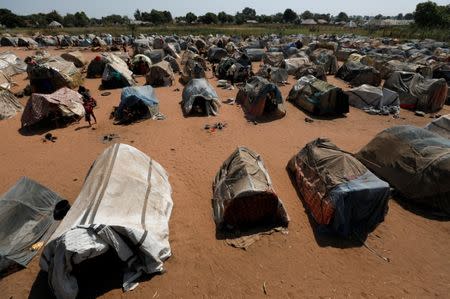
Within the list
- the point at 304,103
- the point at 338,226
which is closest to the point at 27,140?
the point at 338,226

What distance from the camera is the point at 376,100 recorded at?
67.3ft

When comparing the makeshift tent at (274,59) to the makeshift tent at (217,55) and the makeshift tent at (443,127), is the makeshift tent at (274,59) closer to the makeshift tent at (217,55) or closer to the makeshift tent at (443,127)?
the makeshift tent at (217,55)

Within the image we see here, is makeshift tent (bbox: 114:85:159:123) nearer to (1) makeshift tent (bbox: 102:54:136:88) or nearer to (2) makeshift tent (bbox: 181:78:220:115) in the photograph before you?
(2) makeshift tent (bbox: 181:78:220:115)

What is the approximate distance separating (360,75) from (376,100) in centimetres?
764

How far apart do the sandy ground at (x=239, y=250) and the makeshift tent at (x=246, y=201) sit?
0.62m

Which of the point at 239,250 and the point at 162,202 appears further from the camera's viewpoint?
the point at 162,202

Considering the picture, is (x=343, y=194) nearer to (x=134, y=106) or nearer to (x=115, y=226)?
(x=115, y=226)

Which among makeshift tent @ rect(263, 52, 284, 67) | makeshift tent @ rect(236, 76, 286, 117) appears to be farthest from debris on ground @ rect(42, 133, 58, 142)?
makeshift tent @ rect(263, 52, 284, 67)

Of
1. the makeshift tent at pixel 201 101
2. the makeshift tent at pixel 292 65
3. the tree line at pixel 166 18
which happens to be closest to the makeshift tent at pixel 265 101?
the makeshift tent at pixel 201 101

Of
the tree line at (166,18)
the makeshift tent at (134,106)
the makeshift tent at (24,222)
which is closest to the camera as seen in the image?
the makeshift tent at (24,222)

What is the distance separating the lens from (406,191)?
35.7ft

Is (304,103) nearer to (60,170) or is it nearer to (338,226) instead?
(338,226)

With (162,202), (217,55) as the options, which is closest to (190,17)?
(217,55)

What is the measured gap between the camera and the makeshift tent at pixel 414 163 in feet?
33.7
